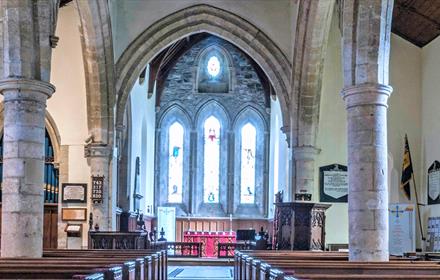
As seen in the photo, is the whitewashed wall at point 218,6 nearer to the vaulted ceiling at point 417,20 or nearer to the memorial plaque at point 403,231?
the vaulted ceiling at point 417,20

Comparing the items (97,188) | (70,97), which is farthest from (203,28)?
(97,188)

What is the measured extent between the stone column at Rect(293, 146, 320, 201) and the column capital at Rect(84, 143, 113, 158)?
3.90m

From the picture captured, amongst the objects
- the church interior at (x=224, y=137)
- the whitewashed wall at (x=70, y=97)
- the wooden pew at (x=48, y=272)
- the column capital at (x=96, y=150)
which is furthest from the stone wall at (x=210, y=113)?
the wooden pew at (x=48, y=272)

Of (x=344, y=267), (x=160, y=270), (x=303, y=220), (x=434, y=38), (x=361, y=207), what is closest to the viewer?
(x=344, y=267)

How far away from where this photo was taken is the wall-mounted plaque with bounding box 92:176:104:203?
44.7 feet

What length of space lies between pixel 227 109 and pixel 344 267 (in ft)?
56.8

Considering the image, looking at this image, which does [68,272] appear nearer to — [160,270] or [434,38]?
[160,270]

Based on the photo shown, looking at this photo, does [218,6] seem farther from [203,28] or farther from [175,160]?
[175,160]

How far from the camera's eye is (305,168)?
45.8ft

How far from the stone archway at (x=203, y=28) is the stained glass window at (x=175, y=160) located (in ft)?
26.9

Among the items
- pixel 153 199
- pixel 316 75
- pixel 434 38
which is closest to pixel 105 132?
pixel 316 75

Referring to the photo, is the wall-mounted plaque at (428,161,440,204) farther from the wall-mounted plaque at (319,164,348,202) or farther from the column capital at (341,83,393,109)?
the column capital at (341,83,393,109)

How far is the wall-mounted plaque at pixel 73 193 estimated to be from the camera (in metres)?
13.7

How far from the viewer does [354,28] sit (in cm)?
841
